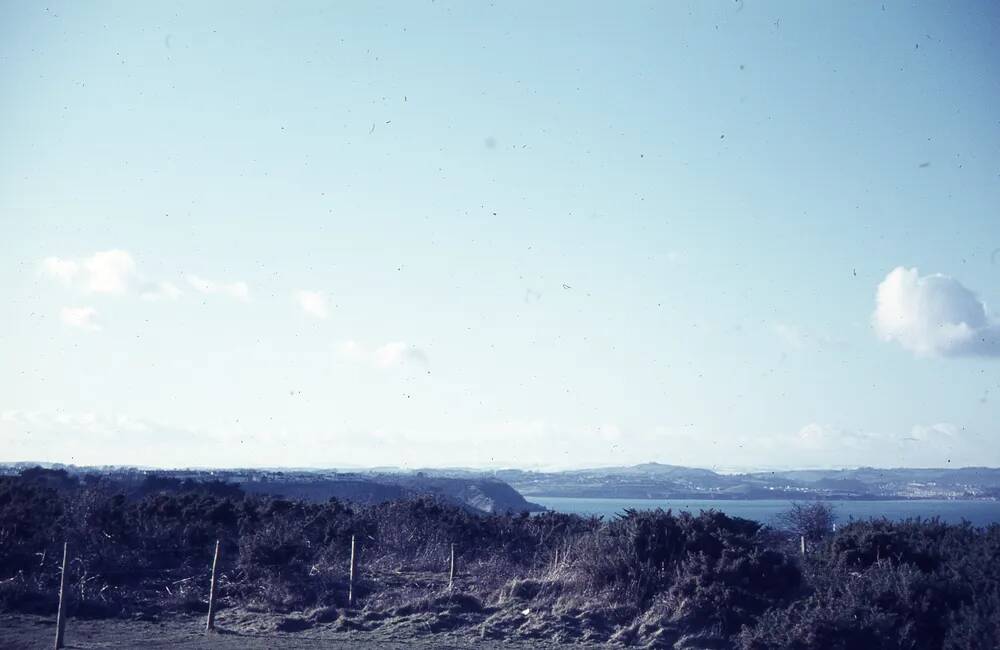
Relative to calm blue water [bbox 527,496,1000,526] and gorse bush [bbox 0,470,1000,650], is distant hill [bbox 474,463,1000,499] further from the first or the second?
gorse bush [bbox 0,470,1000,650]

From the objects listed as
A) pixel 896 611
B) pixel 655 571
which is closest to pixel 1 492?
pixel 655 571

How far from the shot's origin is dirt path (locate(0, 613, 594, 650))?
15.3 metres

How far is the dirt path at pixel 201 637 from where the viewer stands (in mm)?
15266

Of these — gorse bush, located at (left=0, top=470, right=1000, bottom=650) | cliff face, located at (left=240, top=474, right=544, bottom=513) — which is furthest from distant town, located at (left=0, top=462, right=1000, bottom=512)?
gorse bush, located at (left=0, top=470, right=1000, bottom=650)

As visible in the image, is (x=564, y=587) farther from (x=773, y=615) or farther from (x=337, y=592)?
(x=773, y=615)

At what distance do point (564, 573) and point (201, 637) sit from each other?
8128mm

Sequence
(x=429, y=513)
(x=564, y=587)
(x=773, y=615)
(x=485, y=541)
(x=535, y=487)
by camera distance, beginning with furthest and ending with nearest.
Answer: (x=535, y=487) → (x=429, y=513) → (x=485, y=541) → (x=564, y=587) → (x=773, y=615)

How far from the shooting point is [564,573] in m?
20.2

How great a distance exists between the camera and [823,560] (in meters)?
17.4

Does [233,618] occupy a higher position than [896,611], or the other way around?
[896,611]

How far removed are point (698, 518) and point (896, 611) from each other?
21.2 ft

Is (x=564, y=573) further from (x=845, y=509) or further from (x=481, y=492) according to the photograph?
(x=481, y=492)

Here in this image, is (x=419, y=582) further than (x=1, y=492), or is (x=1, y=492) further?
(x=1, y=492)

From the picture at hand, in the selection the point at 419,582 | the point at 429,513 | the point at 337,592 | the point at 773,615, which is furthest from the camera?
the point at 429,513
